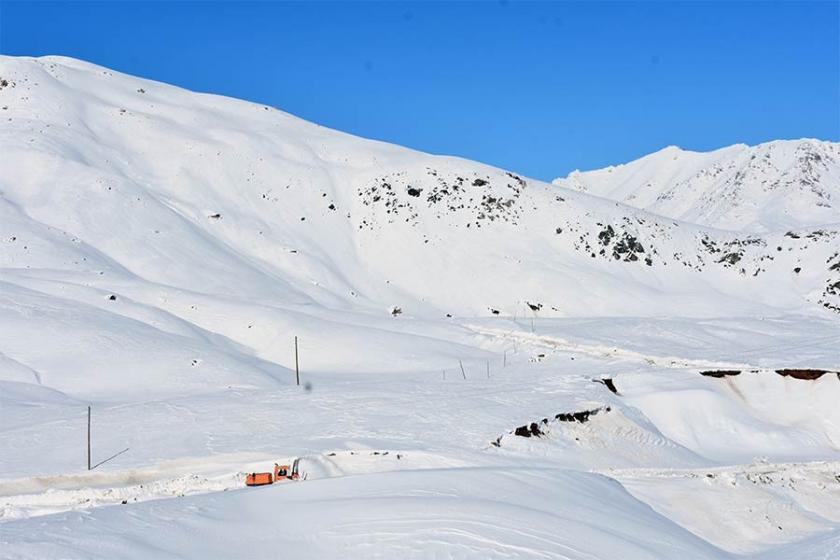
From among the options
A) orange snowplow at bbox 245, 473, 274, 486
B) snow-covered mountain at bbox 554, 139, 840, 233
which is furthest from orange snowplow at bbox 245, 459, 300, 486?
snow-covered mountain at bbox 554, 139, 840, 233

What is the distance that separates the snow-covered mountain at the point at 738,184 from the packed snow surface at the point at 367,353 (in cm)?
4971

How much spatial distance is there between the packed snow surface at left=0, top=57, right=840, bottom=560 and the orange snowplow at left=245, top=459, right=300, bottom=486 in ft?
2.69

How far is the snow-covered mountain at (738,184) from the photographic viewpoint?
395 ft

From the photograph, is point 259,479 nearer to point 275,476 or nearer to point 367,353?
point 275,476

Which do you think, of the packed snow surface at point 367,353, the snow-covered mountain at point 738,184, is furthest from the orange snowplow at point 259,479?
the snow-covered mountain at point 738,184

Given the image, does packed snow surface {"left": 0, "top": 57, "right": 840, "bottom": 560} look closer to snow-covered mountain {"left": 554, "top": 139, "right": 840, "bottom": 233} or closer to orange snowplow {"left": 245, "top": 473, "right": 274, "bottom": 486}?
orange snowplow {"left": 245, "top": 473, "right": 274, "bottom": 486}

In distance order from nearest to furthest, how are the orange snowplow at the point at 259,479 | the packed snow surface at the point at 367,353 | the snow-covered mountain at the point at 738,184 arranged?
the packed snow surface at the point at 367,353
the orange snowplow at the point at 259,479
the snow-covered mountain at the point at 738,184

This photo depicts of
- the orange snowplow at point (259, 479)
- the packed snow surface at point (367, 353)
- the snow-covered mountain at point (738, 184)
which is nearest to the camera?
the packed snow surface at point (367, 353)

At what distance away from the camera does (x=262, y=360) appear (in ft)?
124

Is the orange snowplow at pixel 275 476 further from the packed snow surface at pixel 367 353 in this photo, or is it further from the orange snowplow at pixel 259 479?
the packed snow surface at pixel 367 353

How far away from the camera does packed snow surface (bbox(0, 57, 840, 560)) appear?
48.5 feet

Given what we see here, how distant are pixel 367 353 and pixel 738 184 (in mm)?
115556

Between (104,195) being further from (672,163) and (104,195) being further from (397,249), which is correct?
(672,163)

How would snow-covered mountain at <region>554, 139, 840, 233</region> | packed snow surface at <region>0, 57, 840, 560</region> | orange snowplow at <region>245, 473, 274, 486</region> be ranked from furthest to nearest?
1. snow-covered mountain at <region>554, 139, 840, 233</region>
2. orange snowplow at <region>245, 473, 274, 486</region>
3. packed snow surface at <region>0, 57, 840, 560</region>
